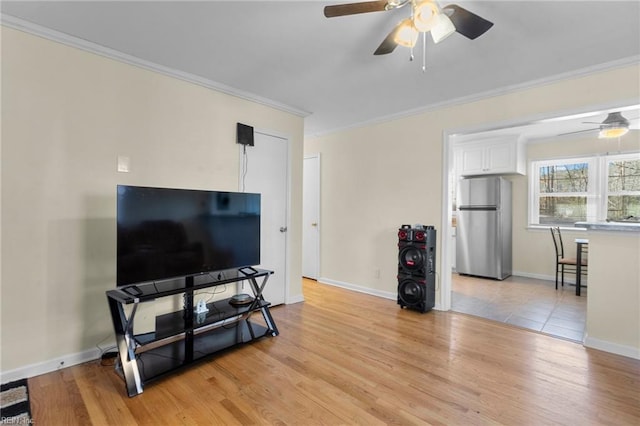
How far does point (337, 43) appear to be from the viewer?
230 centimetres

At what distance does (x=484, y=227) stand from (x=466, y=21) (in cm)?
433

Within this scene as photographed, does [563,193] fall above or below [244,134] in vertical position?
below

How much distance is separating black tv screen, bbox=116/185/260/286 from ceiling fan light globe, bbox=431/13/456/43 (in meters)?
1.93

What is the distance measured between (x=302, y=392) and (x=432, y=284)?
7.19ft

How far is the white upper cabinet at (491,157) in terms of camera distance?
5.02m

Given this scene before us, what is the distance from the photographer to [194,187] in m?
2.93

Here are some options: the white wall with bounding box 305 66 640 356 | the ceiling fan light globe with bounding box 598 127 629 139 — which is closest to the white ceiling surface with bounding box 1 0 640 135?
the white wall with bounding box 305 66 640 356

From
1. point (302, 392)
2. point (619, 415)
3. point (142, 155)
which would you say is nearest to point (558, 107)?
point (619, 415)

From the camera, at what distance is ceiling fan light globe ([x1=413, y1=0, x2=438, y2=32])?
156 cm

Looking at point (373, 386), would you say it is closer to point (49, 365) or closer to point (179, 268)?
point (179, 268)

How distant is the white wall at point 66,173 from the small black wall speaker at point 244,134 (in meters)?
0.60

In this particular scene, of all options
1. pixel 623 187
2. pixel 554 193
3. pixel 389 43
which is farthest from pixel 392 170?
pixel 623 187

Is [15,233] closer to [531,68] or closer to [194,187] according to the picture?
[194,187]

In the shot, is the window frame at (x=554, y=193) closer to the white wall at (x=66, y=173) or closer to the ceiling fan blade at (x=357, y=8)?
the ceiling fan blade at (x=357, y=8)
